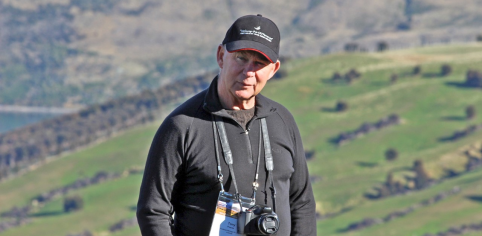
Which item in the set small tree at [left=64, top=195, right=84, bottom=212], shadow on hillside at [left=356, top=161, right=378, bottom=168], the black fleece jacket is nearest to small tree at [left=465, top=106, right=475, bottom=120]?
shadow on hillside at [left=356, top=161, right=378, bottom=168]

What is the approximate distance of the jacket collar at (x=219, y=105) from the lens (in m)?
5.94

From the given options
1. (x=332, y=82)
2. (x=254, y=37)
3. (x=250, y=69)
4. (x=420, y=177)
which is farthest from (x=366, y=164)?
(x=254, y=37)

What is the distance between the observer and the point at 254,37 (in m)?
5.79

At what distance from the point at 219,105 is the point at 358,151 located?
12475cm

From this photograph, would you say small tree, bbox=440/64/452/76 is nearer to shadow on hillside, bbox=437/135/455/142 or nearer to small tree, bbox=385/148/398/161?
shadow on hillside, bbox=437/135/455/142

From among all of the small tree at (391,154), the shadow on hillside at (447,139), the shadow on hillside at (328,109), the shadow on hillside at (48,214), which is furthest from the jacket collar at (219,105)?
the shadow on hillside at (328,109)

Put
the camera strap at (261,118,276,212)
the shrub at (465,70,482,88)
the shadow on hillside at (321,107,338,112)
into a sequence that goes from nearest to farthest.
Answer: the camera strap at (261,118,276,212) < the shrub at (465,70,482,88) < the shadow on hillside at (321,107,338,112)

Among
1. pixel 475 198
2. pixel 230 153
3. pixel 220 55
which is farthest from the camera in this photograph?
pixel 475 198

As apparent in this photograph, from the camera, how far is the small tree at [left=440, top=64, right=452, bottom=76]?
157m

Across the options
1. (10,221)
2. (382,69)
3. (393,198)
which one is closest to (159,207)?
(393,198)

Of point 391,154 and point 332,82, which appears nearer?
point 391,154

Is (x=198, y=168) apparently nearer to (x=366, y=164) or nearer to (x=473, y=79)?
(x=366, y=164)

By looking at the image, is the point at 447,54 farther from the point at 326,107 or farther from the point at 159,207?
the point at 159,207

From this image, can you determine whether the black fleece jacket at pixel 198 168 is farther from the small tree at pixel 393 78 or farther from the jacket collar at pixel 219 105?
the small tree at pixel 393 78
